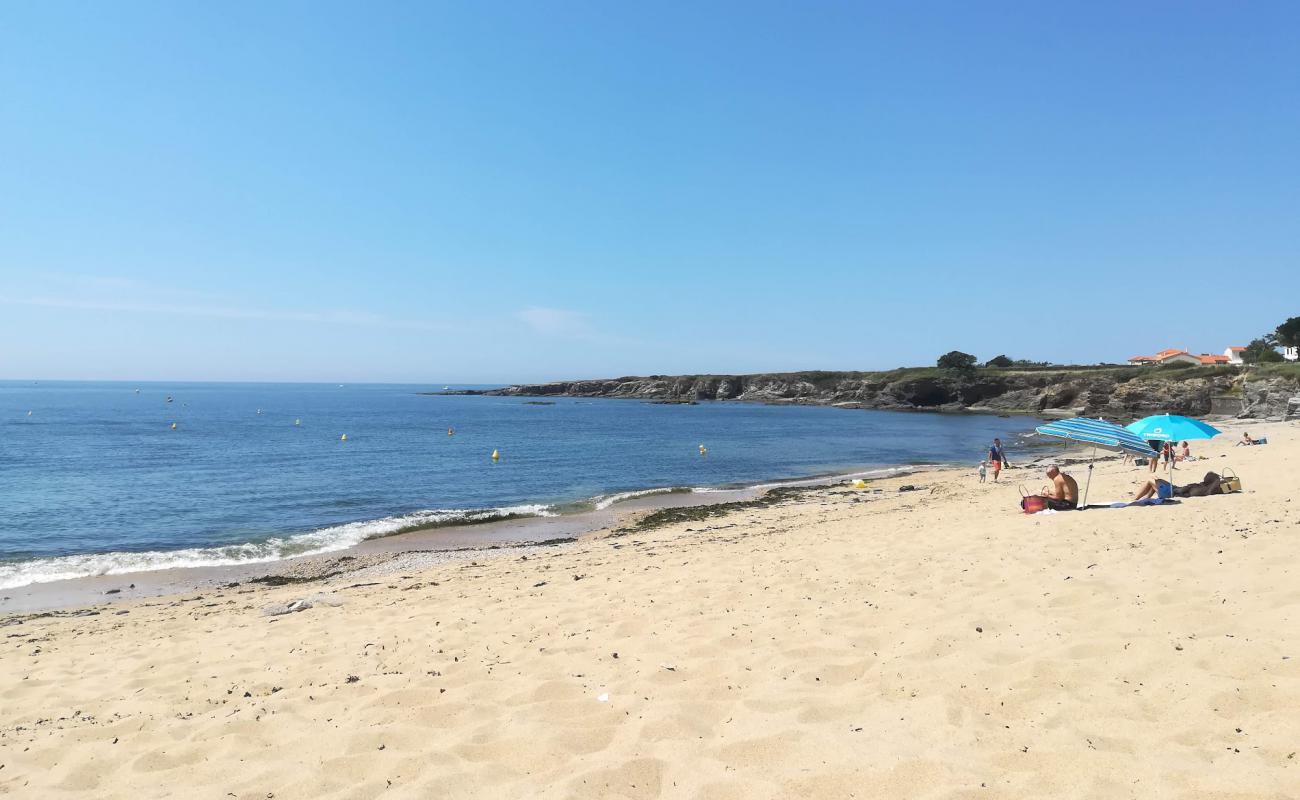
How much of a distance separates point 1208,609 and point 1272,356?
4724 inches

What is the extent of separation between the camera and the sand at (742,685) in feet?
14.4

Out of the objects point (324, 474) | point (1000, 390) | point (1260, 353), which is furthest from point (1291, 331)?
point (324, 474)

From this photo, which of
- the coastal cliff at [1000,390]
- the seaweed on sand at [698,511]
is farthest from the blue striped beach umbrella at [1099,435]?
the coastal cliff at [1000,390]

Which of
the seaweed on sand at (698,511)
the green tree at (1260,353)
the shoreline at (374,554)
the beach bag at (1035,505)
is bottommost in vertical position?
the shoreline at (374,554)

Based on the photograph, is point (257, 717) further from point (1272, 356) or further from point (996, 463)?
point (1272, 356)

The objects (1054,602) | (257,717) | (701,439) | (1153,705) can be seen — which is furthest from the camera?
(701,439)

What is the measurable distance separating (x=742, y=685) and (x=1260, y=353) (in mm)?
126071

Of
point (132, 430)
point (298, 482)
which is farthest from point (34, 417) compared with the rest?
point (298, 482)

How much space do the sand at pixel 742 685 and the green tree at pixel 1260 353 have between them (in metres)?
112

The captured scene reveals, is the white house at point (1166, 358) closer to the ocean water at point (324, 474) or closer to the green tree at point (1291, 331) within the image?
the green tree at point (1291, 331)

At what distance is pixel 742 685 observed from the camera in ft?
19.3

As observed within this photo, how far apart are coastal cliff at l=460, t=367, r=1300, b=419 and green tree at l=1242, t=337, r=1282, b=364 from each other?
1735cm

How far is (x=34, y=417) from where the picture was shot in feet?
268

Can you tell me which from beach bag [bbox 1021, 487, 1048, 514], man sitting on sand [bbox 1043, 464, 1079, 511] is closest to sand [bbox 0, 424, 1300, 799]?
man sitting on sand [bbox 1043, 464, 1079, 511]
